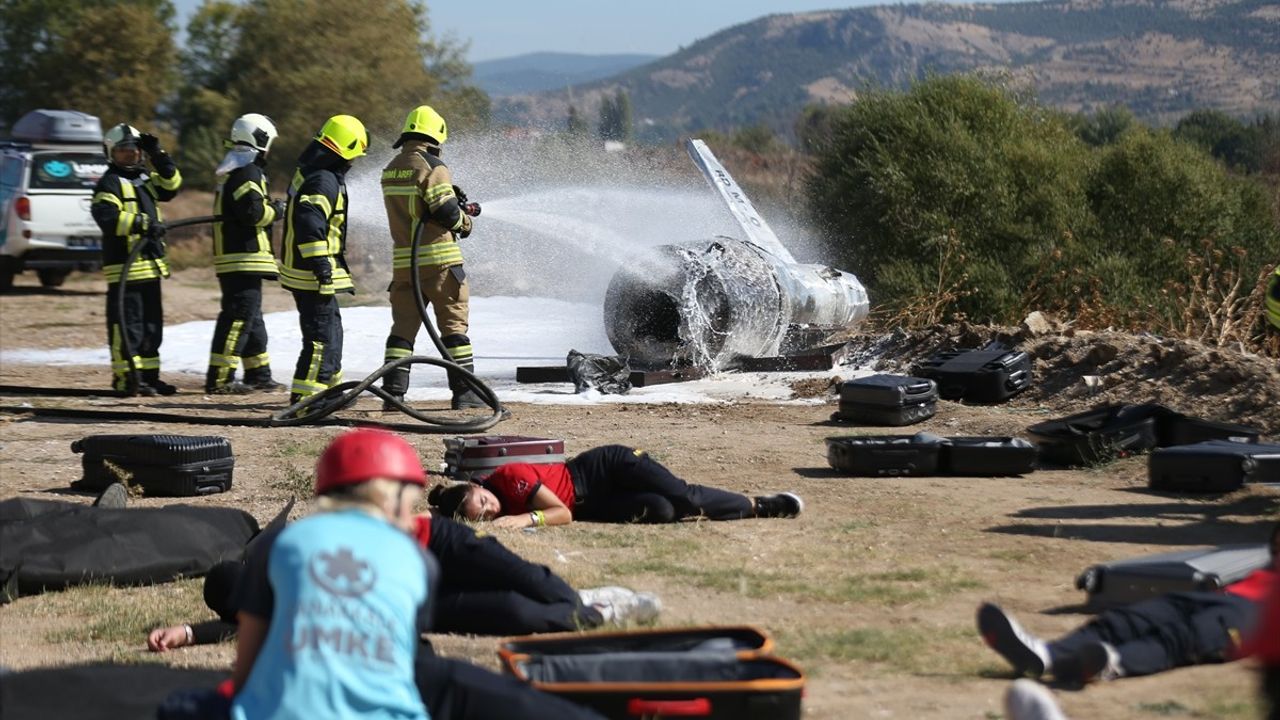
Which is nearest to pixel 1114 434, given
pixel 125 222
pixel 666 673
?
pixel 666 673

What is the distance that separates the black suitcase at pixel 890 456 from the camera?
8898 mm

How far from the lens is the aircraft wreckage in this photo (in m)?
13.2

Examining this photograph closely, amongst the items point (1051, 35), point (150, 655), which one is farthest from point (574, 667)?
point (1051, 35)

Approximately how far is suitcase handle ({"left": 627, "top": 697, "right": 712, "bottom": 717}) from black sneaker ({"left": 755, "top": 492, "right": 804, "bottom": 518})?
371 cm

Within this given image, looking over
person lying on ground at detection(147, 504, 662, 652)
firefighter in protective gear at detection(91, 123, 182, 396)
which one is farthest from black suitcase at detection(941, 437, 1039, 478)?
firefighter in protective gear at detection(91, 123, 182, 396)

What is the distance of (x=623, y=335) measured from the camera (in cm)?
1369

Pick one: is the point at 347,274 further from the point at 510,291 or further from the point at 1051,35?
the point at 1051,35

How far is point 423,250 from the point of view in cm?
1132

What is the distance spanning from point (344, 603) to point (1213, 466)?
603 centimetres

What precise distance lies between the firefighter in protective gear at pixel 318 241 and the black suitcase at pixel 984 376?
4.46 metres

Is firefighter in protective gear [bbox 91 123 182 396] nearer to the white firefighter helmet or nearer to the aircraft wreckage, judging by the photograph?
the white firefighter helmet

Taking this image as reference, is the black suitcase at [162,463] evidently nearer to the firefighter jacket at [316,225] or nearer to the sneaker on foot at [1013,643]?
the firefighter jacket at [316,225]

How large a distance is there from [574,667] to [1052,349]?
9069mm

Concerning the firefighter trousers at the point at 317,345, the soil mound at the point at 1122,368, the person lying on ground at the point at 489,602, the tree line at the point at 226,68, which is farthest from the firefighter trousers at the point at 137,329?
the tree line at the point at 226,68
